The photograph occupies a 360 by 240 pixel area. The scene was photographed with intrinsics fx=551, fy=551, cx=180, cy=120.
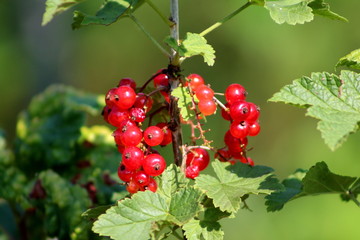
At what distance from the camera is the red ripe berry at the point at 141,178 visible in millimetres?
1411

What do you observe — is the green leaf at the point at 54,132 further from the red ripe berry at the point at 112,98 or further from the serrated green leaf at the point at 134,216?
the serrated green leaf at the point at 134,216

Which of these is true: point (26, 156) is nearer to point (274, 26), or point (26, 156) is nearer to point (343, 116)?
point (343, 116)

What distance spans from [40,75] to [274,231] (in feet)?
13.6

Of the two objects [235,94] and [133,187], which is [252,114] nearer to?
[235,94]

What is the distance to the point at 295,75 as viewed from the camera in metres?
6.61

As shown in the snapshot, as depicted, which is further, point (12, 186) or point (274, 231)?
point (274, 231)

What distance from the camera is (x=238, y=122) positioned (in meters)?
1.44

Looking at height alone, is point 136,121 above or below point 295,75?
above

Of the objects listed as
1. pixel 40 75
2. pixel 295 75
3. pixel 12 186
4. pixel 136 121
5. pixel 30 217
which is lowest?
pixel 295 75

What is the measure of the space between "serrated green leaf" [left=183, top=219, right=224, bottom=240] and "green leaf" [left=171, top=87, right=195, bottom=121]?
10.3 inches

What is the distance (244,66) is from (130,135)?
5.62 meters

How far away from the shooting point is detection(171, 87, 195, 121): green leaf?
1374mm

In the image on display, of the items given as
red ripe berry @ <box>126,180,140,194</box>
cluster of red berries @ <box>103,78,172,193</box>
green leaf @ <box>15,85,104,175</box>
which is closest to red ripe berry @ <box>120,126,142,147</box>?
cluster of red berries @ <box>103,78,172,193</box>

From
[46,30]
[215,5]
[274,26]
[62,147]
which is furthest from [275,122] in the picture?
[62,147]
